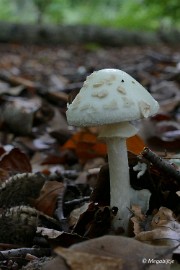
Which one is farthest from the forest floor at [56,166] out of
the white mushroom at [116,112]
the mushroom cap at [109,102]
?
the mushroom cap at [109,102]

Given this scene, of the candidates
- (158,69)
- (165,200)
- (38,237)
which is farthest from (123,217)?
(158,69)

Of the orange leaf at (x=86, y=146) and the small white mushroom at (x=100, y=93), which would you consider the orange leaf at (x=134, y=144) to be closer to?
the orange leaf at (x=86, y=146)

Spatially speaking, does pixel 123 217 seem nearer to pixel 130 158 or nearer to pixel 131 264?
pixel 130 158

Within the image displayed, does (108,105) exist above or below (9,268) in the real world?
above

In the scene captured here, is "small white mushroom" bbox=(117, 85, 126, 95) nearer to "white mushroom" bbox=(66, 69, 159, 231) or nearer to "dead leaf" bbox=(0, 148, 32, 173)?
"white mushroom" bbox=(66, 69, 159, 231)

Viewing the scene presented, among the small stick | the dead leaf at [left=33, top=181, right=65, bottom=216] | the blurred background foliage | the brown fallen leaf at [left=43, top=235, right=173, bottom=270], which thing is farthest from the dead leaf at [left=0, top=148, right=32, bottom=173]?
the blurred background foliage

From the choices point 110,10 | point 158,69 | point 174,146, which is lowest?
point 174,146

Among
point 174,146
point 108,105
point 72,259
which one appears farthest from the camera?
point 174,146
